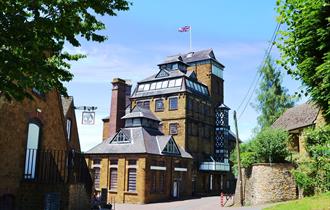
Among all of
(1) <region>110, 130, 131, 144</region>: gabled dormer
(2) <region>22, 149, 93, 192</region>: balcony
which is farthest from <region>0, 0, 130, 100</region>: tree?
(1) <region>110, 130, 131, 144</region>: gabled dormer

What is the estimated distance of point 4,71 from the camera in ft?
22.9

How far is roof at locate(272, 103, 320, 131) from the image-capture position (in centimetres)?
3204

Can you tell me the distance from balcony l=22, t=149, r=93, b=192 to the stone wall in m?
13.1

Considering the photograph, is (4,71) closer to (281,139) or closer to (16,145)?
→ (16,145)

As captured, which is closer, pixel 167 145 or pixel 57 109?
pixel 57 109

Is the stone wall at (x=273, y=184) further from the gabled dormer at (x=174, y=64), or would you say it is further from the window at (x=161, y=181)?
the gabled dormer at (x=174, y=64)

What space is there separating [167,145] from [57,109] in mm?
21122

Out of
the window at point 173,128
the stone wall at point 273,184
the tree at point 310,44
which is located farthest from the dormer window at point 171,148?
the tree at point 310,44

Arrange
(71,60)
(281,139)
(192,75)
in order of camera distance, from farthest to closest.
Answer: (192,75) < (281,139) < (71,60)

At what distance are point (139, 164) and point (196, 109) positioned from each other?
15767 millimetres

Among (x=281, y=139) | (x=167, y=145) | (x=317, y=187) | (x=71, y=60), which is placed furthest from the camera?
(x=167, y=145)

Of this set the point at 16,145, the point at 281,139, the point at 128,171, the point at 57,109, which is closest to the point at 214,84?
the point at 128,171

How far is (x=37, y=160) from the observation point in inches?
758

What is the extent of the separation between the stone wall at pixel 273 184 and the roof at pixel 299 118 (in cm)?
568
